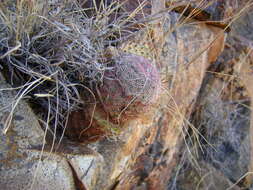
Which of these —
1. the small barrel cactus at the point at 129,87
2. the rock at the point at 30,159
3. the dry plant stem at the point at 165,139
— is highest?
the small barrel cactus at the point at 129,87

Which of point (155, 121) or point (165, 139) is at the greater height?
point (155, 121)

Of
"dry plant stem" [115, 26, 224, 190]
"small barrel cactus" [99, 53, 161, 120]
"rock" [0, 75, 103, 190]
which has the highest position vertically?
"small barrel cactus" [99, 53, 161, 120]

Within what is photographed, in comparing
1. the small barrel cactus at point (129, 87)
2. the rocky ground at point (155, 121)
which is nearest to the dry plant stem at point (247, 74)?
the rocky ground at point (155, 121)

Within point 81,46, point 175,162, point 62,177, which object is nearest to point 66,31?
point 81,46

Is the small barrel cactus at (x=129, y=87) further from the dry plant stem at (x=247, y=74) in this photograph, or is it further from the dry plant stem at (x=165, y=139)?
the dry plant stem at (x=247, y=74)

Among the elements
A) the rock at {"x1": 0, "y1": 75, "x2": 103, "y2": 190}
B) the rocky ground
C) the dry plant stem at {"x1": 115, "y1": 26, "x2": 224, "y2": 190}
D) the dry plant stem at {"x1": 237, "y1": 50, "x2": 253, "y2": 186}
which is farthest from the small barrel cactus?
the dry plant stem at {"x1": 237, "y1": 50, "x2": 253, "y2": 186}

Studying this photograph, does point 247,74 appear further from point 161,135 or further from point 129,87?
point 129,87

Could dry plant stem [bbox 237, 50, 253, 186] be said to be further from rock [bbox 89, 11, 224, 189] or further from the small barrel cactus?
the small barrel cactus

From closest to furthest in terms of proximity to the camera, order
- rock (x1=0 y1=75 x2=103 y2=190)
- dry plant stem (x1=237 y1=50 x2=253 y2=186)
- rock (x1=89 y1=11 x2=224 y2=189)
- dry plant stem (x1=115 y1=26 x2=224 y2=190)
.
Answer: rock (x1=0 y1=75 x2=103 y2=190), rock (x1=89 y1=11 x2=224 y2=189), dry plant stem (x1=115 y1=26 x2=224 y2=190), dry plant stem (x1=237 y1=50 x2=253 y2=186)

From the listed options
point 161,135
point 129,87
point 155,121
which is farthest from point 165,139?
point 129,87
